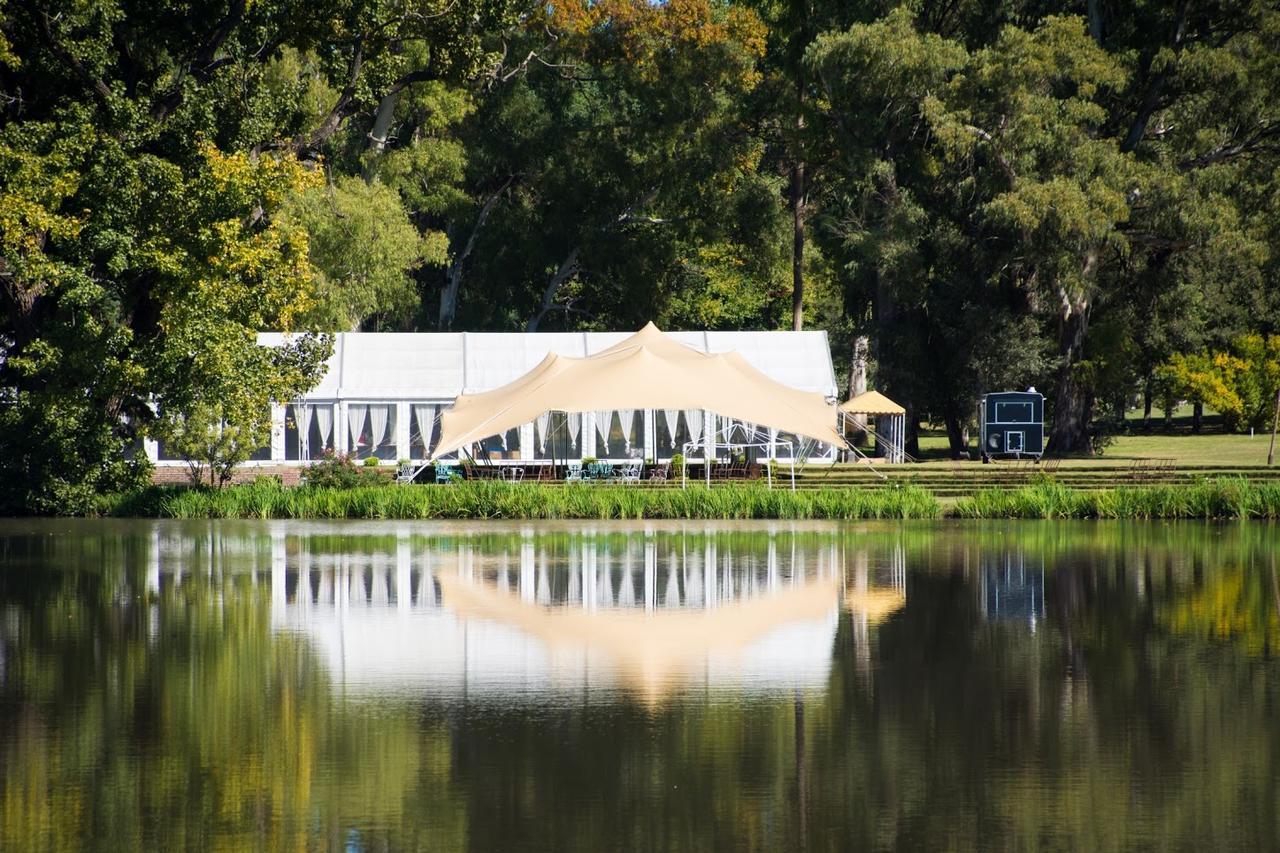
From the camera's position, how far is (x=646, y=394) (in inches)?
1430

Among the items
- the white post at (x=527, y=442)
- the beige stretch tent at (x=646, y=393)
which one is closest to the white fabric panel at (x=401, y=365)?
the white post at (x=527, y=442)

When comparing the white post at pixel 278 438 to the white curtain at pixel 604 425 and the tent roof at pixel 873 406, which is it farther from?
the tent roof at pixel 873 406

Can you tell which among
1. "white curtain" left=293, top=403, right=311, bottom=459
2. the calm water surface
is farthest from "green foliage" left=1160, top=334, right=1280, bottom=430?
the calm water surface

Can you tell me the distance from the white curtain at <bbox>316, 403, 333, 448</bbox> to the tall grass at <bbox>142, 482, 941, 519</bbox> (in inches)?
461

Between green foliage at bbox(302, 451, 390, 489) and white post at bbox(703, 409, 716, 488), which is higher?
white post at bbox(703, 409, 716, 488)

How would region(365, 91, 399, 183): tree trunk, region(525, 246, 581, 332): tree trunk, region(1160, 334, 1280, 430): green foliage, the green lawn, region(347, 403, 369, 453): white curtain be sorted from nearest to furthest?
the green lawn → region(347, 403, 369, 453): white curtain → region(365, 91, 399, 183): tree trunk → region(1160, 334, 1280, 430): green foliage → region(525, 246, 581, 332): tree trunk

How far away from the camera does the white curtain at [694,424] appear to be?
43719mm

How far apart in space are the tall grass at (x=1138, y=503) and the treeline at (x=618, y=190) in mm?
12345

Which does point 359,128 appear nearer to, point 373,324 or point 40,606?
point 373,324

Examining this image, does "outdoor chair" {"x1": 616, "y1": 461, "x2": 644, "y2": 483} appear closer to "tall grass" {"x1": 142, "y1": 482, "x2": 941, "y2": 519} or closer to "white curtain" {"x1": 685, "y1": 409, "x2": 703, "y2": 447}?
"white curtain" {"x1": 685, "y1": 409, "x2": 703, "y2": 447}

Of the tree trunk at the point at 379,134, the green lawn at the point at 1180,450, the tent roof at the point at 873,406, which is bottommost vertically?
the green lawn at the point at 1180,450

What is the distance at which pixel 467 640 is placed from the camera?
46.4 ft

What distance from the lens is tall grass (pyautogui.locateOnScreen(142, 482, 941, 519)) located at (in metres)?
30.5

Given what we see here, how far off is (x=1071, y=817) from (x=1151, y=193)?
37.0 meters
